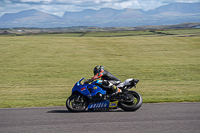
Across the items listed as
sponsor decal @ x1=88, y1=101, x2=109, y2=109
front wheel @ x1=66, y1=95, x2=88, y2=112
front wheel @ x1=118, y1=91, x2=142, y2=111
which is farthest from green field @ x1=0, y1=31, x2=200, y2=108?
front wheel @ x1=118, y1=91, x2=142, y2=111

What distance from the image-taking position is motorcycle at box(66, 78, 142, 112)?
306 inches

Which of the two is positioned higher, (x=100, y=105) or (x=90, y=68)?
(x=100, y=105)

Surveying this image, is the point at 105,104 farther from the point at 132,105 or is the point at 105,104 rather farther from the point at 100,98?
the point at 132,105

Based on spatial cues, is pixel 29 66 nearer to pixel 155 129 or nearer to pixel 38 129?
pixel 38 129

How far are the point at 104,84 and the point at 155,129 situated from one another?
2.67m

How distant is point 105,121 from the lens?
6.46 meters

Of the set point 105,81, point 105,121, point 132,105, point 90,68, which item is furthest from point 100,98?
point 90,68

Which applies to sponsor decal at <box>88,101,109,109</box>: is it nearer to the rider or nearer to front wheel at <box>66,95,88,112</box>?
front wheel at <box>66,95,88,112</box>

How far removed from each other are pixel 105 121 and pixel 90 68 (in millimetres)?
13297

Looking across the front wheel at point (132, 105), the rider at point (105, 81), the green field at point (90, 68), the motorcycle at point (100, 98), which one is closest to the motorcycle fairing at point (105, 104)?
the motorcycle at point (100, 98)

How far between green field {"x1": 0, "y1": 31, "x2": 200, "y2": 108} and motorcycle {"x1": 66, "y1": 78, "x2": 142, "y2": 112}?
1.88 meters

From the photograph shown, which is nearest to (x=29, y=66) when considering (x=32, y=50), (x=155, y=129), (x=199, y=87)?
(x=32, y=50)

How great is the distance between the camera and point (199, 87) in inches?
523

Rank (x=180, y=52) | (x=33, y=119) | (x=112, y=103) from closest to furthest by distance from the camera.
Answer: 1. (x=33, y=119)
2. (x=112, y=103)
3. (x=180, y=52)
